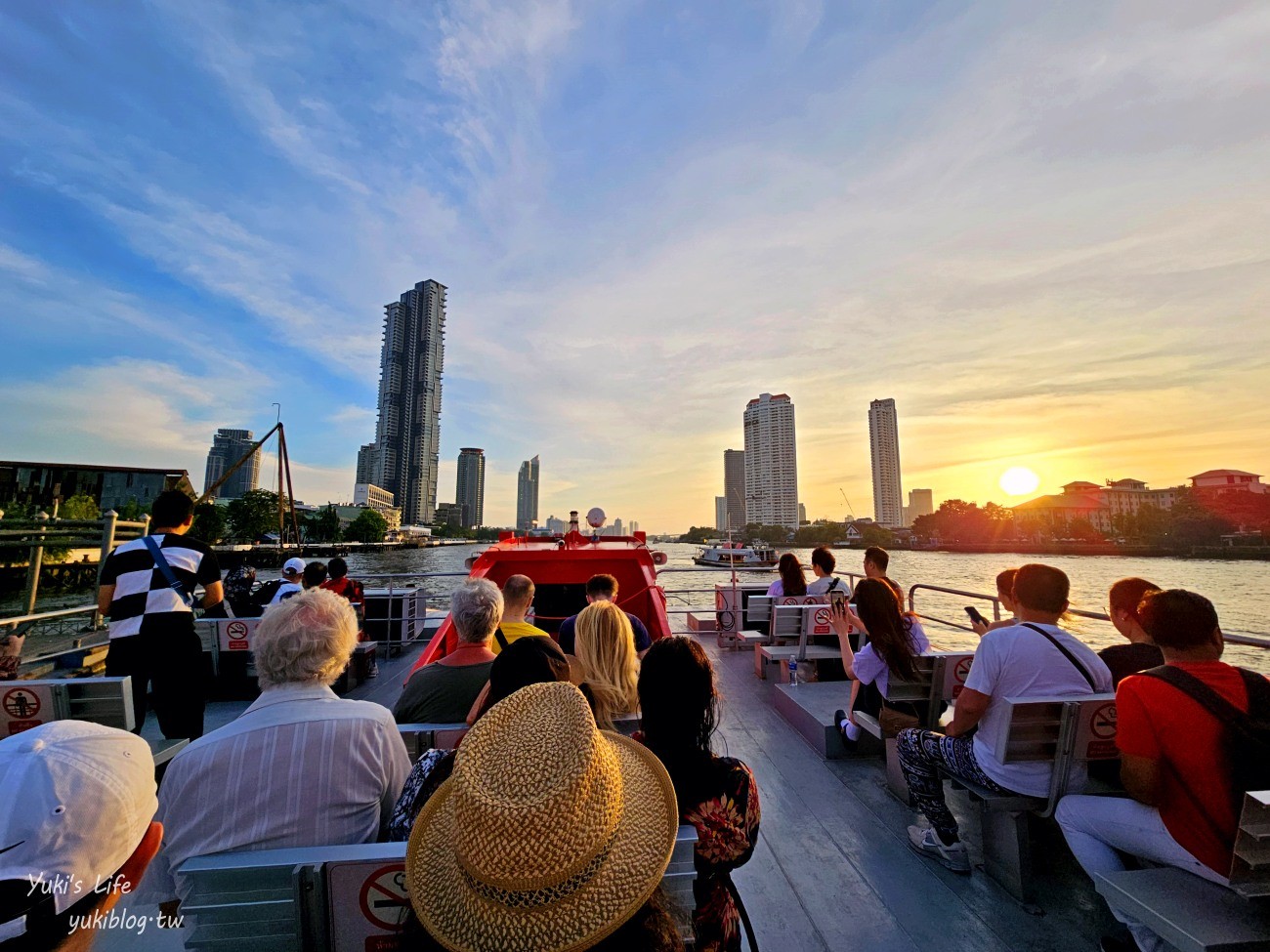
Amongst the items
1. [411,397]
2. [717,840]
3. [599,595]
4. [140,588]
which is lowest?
[717,840]

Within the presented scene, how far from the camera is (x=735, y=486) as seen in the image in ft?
516

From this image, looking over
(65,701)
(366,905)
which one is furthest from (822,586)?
(65,701)

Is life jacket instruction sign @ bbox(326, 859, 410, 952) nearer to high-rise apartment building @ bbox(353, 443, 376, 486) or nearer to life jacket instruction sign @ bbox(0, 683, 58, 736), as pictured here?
life jacket instruction sign @ bbox(0, 683, 58, 736)

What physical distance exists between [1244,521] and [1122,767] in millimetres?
86172

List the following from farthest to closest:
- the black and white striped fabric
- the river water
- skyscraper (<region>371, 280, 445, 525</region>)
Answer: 1. skyscraper (<region>371, 280, 445, 525</region>)
2. the river water
3. the black and white striped fabric

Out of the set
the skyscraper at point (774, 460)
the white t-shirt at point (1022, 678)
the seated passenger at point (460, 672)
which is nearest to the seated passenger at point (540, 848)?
the seated passenger at point (460, 672)

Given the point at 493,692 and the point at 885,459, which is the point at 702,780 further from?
the point at 885,459

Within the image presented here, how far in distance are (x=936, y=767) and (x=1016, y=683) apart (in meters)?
0.70

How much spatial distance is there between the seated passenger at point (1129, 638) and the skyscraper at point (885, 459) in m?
147

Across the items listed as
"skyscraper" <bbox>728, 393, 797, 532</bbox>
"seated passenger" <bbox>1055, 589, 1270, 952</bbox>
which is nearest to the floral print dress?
"seated passenger" <bbox>1055, 589, 1270, 952</bbox>

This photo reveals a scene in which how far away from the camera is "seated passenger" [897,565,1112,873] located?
2523 millimetres

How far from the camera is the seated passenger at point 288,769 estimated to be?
1596 mm

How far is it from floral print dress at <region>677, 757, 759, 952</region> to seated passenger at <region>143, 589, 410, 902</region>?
103 cm

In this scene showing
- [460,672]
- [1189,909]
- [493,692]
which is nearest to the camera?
[1189,909]
